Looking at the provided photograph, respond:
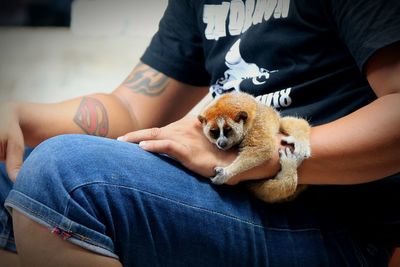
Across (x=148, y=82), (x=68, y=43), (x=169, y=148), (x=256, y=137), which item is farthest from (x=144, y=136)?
(x=68, y=43)

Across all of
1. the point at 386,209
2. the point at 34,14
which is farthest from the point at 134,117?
the point at 386,209

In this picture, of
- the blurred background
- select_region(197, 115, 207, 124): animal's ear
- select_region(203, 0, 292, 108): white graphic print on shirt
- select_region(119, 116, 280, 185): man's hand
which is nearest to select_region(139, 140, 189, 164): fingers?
select_region(119, 116, 280, 185): man's hand

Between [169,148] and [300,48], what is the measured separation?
306 millimetres

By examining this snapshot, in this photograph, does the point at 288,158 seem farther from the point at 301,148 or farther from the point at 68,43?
the point at 68,43

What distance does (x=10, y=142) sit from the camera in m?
0.92

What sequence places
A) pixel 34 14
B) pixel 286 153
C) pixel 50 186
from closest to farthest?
pixel 50 186, pixel 286 153, pixel 34 14

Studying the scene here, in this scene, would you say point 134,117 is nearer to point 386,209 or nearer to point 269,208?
point 269,208

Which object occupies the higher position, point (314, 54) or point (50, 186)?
point (314, 54)

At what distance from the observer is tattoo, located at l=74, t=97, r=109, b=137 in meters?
1.10

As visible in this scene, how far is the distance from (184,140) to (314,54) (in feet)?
0.91

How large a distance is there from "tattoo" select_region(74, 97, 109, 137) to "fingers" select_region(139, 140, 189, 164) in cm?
38

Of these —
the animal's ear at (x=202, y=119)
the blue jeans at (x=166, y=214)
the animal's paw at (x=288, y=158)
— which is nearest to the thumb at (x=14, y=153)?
the blue jeans at (x=166, y=214)

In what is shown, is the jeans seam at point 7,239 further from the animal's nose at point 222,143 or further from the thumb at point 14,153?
the animal's nose at point 222,143

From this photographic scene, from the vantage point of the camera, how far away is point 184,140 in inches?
31.4
